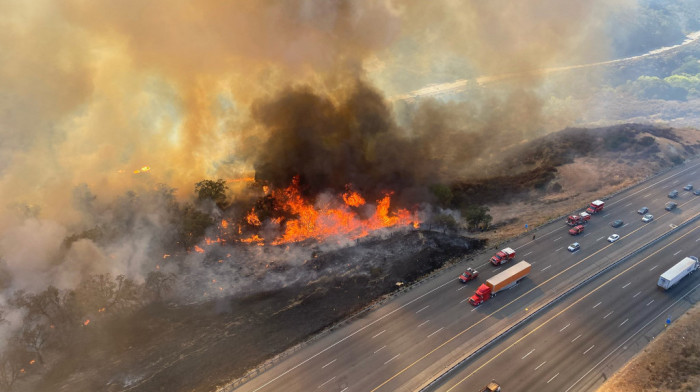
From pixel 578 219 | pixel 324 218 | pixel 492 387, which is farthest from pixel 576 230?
pixel 324 218

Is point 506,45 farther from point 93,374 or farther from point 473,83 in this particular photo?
point 93,374

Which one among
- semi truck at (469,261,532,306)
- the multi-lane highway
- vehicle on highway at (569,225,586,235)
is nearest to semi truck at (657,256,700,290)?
the multi-lane highway

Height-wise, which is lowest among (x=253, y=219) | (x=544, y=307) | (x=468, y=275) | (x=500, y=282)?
(x=544, y=307)

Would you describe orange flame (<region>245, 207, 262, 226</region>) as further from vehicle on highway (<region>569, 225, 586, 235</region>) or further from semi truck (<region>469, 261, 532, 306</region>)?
vehicle on highway (<region>569, 225, 586, 235</region>)

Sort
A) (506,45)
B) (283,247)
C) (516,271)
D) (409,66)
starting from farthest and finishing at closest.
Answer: (409,66) → (506,45) → (283,247) → (516,271)

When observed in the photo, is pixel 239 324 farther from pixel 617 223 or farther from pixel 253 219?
pixel 617 223

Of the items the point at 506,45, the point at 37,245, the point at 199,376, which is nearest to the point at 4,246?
the point at 37,245
